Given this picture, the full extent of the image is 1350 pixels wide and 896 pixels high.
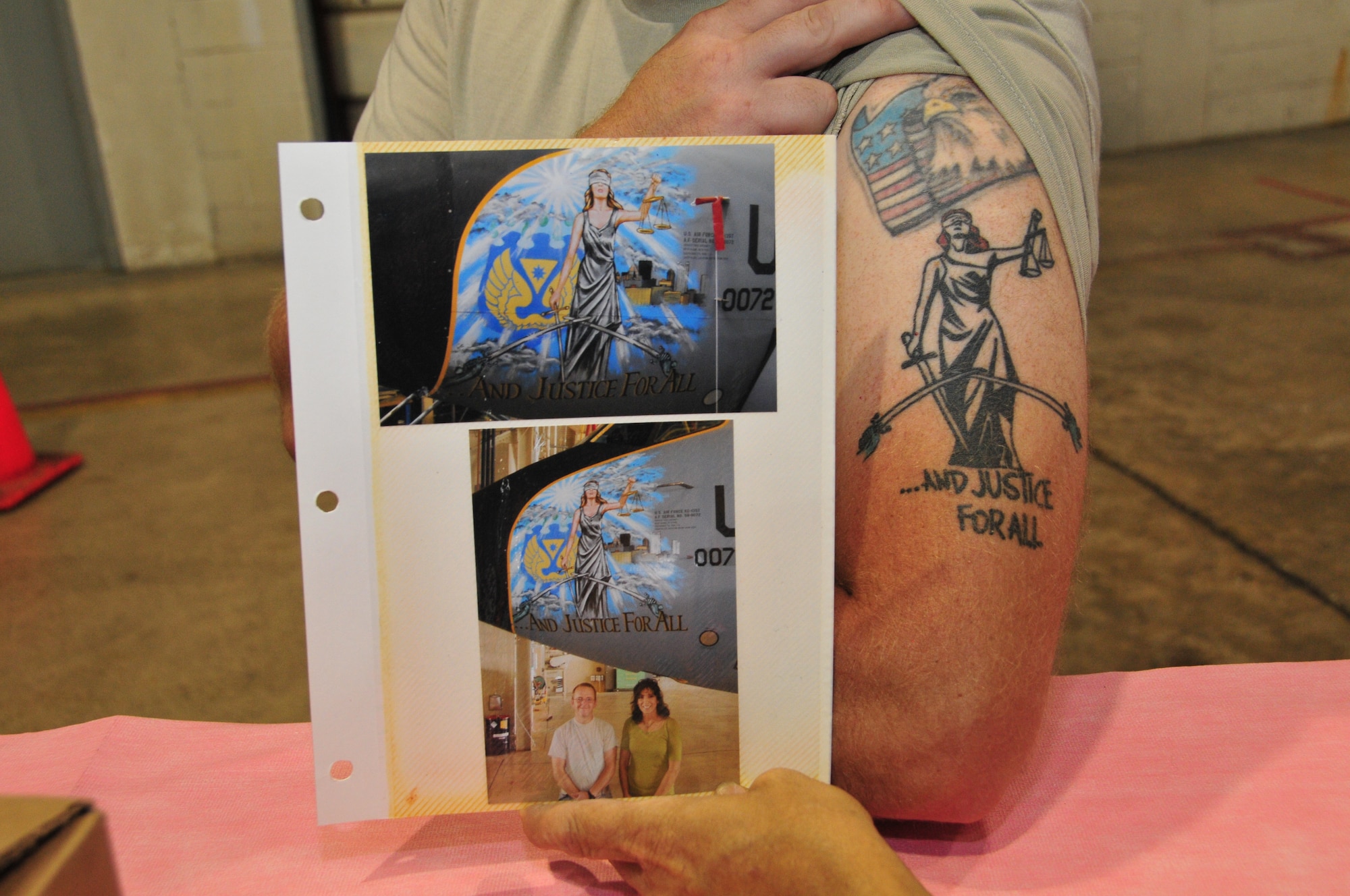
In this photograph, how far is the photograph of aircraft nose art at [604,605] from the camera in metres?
0.60

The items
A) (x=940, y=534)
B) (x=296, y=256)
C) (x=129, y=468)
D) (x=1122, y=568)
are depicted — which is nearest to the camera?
(x=296, y=256)

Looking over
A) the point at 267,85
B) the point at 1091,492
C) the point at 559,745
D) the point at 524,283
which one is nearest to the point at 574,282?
the point at 524,283

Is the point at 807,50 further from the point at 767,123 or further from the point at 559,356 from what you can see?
the point at 559,356

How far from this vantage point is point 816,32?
73 centimetres

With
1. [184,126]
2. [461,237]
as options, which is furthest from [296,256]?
[184,126]

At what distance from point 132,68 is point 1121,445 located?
3899 mm

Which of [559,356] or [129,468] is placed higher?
[559,356]

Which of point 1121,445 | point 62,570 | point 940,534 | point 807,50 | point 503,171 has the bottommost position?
point 62,570

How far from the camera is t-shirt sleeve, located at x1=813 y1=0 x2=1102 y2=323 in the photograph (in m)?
0.73

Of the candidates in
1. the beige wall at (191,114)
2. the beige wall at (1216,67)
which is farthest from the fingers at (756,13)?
the beige wall at (1216,67)

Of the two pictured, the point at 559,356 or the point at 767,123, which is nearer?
the point at 559,356

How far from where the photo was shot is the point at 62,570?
199 cm

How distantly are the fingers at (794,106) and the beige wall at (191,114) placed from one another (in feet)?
12.4

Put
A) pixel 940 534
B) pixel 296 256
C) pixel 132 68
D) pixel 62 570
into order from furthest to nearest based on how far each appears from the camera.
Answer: pixel 132 68 → pixel 62 570 → pixel 940 534 → pixel 296 256
